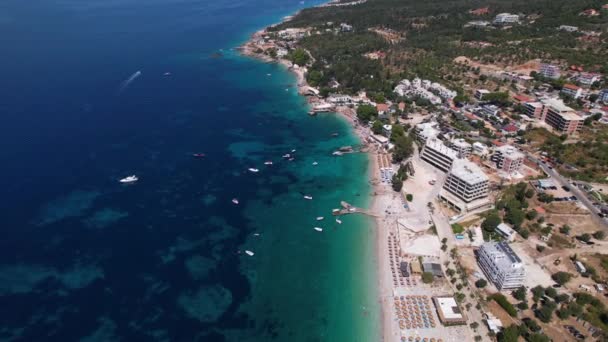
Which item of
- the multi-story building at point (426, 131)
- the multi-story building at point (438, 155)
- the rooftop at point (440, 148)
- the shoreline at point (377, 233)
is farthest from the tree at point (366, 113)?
the rooftop at point (440, 148)

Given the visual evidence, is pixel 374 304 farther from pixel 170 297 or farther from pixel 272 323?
pixel 170 297

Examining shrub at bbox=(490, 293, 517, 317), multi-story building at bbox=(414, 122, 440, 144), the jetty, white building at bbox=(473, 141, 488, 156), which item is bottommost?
shrub at bbox=(490, 293, 517, 317)

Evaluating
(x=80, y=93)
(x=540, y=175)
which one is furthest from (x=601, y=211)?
(x=80, y=93)

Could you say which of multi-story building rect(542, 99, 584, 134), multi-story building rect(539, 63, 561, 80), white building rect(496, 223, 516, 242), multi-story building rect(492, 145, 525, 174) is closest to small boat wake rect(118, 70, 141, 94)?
multi-story building rect(492, 145, 525, 174)

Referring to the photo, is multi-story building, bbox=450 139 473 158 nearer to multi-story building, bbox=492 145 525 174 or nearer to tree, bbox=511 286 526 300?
multi-story building, bbox=492 145 525 174

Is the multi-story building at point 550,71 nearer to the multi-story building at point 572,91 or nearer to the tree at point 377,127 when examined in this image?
the multi-story building at point 572,91

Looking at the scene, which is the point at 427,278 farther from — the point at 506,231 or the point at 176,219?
the point at 176,219
